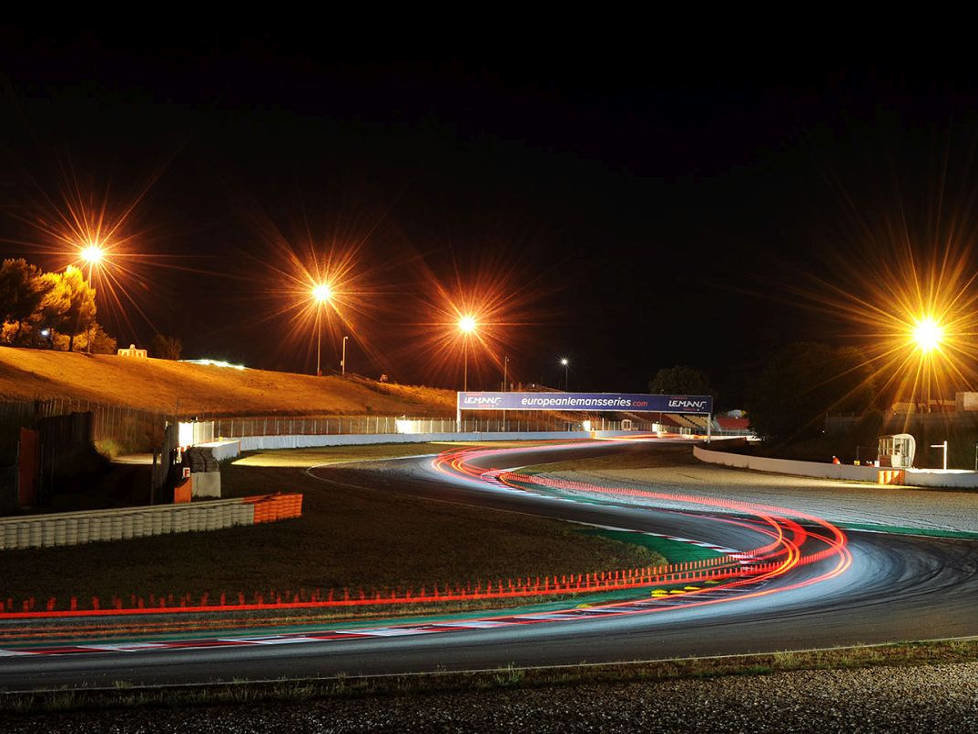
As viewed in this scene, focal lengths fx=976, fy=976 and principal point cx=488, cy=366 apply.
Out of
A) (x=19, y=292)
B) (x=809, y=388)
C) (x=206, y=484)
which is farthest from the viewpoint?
(x=19, y=292)

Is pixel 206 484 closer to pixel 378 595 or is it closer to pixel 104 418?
pixel 378 595

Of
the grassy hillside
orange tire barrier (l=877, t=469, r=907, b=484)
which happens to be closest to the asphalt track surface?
orange tire barrier (l=877, t=469, r=907, b=484)

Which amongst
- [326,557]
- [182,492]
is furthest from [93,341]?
[326,557]

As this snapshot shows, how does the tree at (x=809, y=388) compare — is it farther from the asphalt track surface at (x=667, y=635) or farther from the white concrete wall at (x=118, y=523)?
the white concrete wall at (x=118, y=523)

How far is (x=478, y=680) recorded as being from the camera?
10.2 metres

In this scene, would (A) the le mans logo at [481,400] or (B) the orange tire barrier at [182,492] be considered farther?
(A) the le mans logo at [481,400]

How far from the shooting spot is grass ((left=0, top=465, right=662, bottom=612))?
17469mm

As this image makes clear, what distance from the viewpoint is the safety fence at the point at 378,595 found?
15.1m

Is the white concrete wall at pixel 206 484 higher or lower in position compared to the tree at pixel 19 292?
lower

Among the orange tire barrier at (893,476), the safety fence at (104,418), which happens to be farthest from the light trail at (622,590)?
the safety fence at (104,418)

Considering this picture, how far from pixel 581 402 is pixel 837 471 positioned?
133 feet

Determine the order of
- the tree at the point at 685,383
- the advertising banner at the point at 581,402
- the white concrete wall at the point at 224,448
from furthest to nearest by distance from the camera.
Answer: the tree at the point at 685,383, the advertising banner at the point at 581,402, the white concrete wall at the point at 224,448

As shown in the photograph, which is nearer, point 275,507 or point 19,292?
point 275,507

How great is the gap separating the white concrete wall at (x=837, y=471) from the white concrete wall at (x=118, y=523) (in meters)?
32.0
